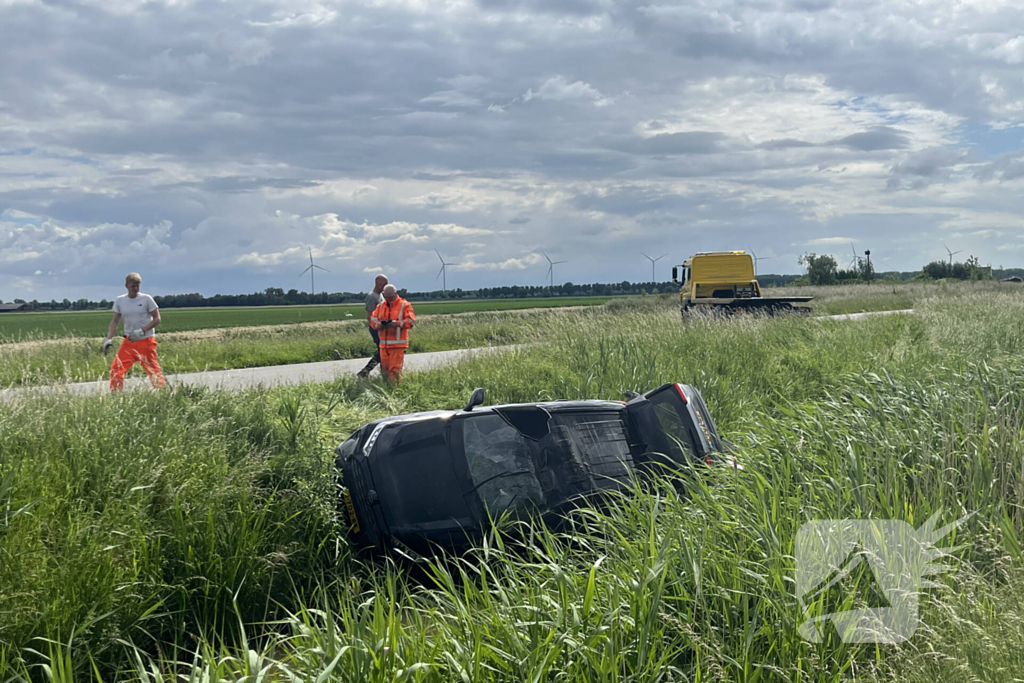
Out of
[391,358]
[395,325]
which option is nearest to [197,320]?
[391,358]

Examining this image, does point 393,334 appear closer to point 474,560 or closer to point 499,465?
point 499,465

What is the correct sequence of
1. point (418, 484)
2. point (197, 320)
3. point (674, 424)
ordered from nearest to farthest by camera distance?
point (418, 484), point (674, 424), point (197, 320)

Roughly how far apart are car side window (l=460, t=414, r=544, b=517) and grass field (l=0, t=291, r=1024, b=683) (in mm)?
270

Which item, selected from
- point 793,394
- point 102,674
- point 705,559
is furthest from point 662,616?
point 793,394

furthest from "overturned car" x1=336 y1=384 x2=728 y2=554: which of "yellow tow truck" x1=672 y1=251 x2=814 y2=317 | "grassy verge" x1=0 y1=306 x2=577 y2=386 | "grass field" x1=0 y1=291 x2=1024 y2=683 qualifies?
"yellow tow truck" x1=672 y1=251 x2=814 y2=317

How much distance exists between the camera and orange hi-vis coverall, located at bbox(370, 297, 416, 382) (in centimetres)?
1244

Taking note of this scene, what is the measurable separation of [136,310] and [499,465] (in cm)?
867

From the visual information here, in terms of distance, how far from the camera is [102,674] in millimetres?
4152

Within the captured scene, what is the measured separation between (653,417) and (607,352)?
644 cm

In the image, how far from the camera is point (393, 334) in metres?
12.4

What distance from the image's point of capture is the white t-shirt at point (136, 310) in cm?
1145

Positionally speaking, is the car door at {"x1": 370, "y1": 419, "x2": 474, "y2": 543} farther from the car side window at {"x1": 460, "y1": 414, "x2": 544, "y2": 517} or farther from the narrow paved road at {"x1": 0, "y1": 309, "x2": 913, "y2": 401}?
the narrow paved road at {"x1": 0, "y1": 309, "x2": 913, "y2": 401}

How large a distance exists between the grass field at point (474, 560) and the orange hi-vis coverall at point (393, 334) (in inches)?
Result: 133

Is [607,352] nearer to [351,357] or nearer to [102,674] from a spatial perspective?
[102,674]
